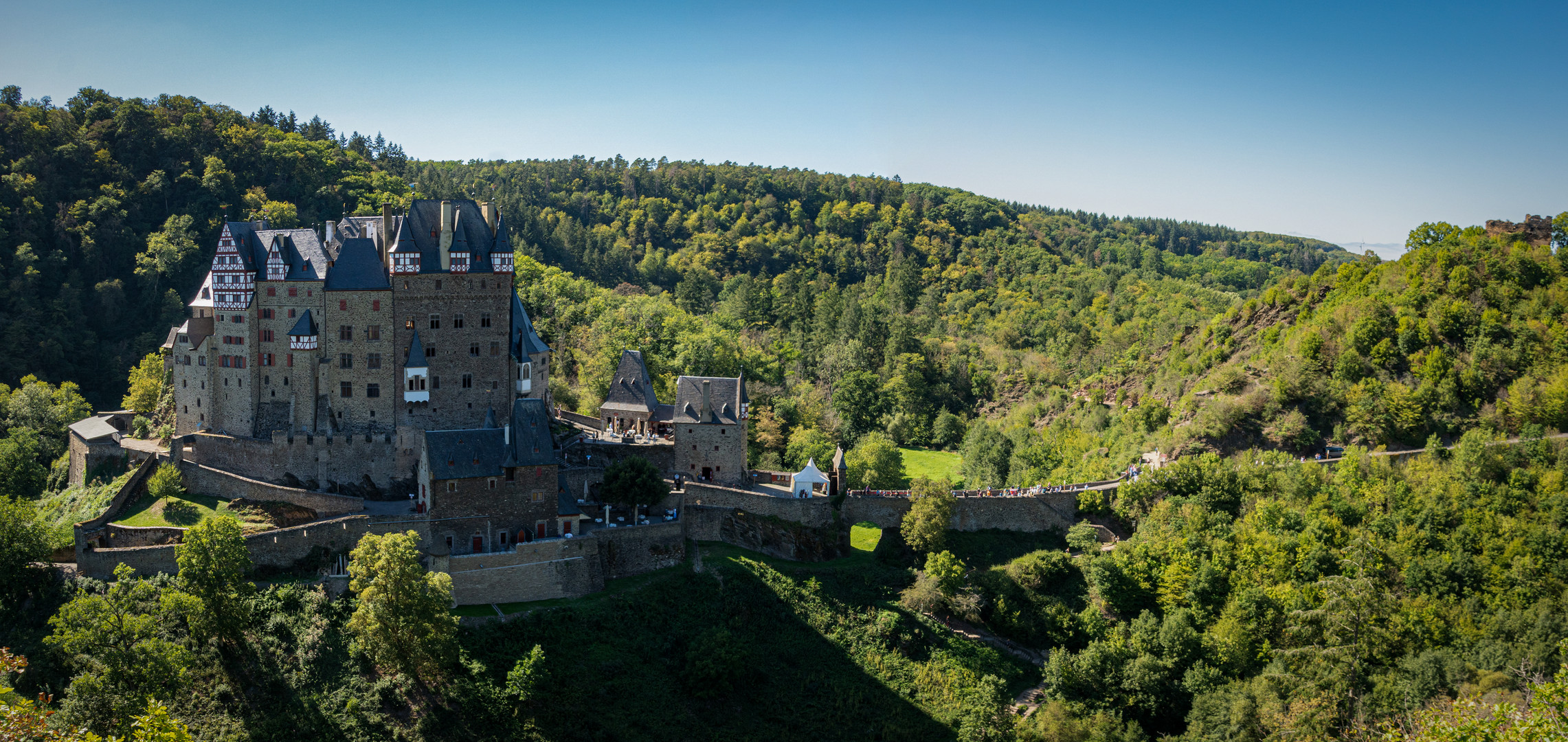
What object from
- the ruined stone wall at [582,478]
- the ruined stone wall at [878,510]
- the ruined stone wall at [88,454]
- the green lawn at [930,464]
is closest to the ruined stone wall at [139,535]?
the ruined stone wall at [88,454]

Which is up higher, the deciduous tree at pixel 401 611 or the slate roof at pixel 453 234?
the slate roof at pixel 453 234

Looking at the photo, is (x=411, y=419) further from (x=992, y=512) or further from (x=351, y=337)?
(x=992, y=512)

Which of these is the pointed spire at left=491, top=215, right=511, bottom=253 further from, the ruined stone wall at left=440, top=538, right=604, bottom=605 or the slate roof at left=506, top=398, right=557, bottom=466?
the ruined stone wall at left=440, top=538, right=604, bottom=605

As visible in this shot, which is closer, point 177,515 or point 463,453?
point 177,515

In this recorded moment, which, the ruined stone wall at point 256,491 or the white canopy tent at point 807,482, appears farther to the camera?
the white canopy tent at point 807,482

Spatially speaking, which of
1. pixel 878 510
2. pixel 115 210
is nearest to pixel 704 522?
pixel 878 510

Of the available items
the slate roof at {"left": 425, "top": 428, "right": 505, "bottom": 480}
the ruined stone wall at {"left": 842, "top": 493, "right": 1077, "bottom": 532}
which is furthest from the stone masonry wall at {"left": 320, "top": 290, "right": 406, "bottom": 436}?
the ruined stone wall at {"left": 842, "top": 493, "right": 1077, "bottom": 532}

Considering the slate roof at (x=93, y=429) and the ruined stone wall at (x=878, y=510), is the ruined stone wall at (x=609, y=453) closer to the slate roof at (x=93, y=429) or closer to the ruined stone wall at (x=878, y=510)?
the ruined stone wall at (x=878, y=510)

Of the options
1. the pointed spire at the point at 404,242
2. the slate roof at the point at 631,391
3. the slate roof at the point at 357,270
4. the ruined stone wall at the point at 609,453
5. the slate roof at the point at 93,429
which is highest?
the pointed spire at the point at 404,242
